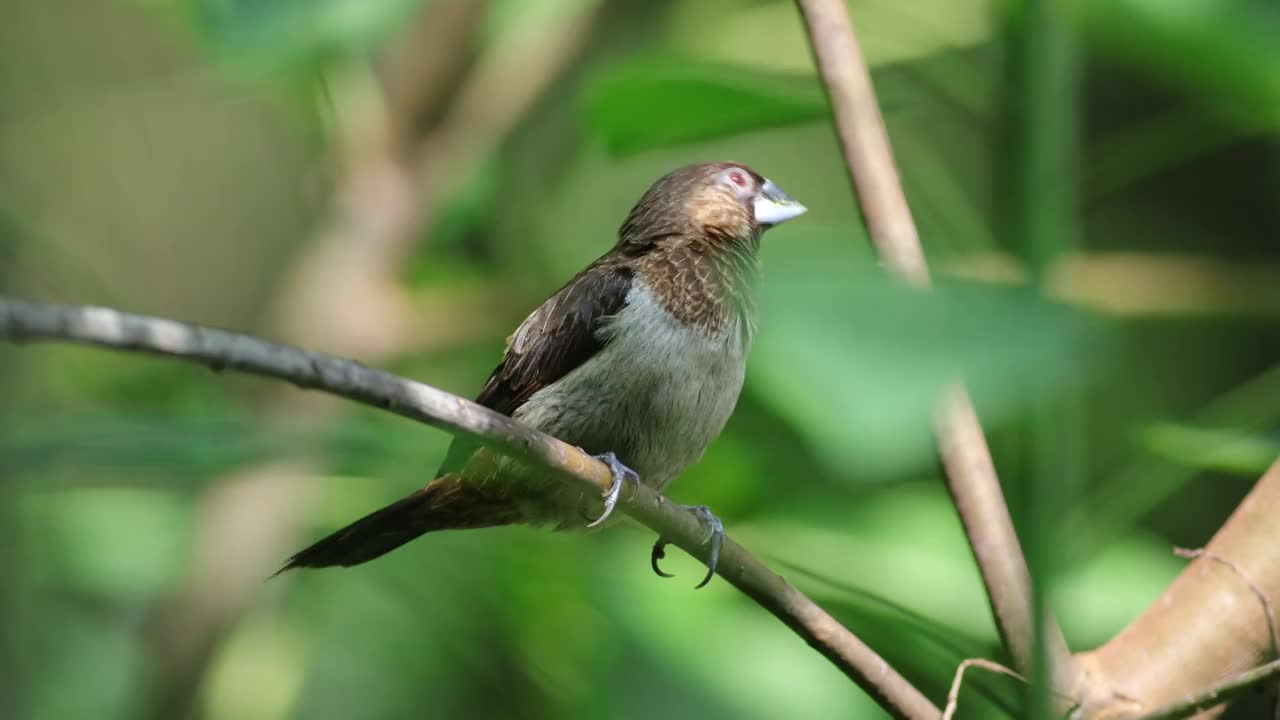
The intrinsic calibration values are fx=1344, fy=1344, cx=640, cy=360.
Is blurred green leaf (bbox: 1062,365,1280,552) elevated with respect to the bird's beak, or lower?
lower

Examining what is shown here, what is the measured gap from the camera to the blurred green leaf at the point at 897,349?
0.70 m

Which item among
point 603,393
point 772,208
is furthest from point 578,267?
point 603,393

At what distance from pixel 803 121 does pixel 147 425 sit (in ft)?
3.93

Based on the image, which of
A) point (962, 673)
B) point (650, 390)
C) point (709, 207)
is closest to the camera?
point (962, 673)

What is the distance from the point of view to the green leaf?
206cm

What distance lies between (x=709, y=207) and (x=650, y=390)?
0.71 meters

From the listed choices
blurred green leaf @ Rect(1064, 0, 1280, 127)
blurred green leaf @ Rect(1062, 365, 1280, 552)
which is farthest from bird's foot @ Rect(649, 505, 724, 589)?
blurred green leaf @ Rect(1064, 0, 1280, 127)

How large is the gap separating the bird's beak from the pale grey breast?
0.62 meters

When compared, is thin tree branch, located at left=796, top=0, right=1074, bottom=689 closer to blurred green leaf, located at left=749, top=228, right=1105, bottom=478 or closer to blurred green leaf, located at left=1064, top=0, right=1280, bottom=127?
blurred green leaf, located at left=1064, top=0, right=1280, bottom=127

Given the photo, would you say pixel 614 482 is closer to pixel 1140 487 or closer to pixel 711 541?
pixel 711 541

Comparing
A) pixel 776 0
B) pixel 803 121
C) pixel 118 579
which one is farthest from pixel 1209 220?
pixel 118 579

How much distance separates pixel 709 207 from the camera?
3.16 meters

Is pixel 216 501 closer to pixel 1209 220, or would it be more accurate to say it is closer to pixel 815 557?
pixel 815 557

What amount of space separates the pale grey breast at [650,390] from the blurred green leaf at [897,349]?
5.91 ft
